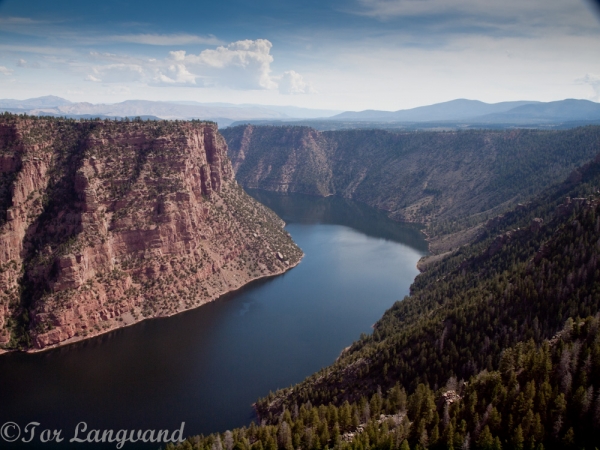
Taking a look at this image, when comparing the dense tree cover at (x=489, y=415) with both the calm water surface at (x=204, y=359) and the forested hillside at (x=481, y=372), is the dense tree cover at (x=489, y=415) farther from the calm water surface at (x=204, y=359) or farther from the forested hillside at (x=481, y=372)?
the calm water surface at (x=204, y=359)

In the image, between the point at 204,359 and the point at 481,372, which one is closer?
the point at 481,372

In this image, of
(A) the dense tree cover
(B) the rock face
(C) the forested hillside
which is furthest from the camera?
(B) the rock face

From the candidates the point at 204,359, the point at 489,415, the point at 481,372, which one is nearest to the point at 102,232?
the point at 204,359

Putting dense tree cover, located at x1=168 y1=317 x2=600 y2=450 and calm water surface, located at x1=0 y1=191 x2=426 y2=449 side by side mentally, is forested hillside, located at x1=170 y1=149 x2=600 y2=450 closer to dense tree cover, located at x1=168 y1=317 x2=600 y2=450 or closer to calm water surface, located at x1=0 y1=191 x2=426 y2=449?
dense tree cover, located at x1=168 y1=317 x2=600 y2=450

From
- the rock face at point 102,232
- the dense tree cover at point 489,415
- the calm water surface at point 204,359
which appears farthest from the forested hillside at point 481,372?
the rock face at point 102,232

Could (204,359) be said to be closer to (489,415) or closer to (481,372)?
(481,372)

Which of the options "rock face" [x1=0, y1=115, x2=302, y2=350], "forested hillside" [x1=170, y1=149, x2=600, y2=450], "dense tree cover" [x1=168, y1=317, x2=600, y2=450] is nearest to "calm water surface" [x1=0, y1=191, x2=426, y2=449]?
"rock face" [x1=0, y1=115, x2=302, y2=350]

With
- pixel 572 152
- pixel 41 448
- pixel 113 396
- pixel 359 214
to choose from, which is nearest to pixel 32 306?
pixel 113 396
